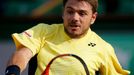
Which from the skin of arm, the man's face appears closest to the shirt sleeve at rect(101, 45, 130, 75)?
the man's face

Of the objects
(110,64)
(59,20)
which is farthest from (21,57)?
(59,20)

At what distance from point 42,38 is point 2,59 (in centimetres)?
210

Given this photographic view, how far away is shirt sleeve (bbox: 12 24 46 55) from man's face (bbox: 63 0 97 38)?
15cm

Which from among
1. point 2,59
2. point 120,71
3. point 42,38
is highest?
point 42,38

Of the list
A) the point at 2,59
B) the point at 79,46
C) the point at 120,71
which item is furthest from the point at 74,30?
the point at 2,59

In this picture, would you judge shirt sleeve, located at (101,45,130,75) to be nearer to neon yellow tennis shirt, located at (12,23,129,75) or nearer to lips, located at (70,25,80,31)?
neon yellow tennis shirt, located at (12,23,129,75)

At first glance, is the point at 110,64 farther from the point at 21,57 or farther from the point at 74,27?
the point at 21,57

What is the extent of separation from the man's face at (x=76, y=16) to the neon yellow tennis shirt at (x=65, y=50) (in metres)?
0.07

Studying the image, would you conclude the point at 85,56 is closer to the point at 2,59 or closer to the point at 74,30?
the point at 74,30

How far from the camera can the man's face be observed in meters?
3.35

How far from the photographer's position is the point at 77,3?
3355 mm

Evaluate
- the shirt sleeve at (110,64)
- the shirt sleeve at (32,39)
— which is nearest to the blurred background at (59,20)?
the shirt sleeve at (110,64)

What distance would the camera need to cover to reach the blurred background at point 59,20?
5500 millimetres

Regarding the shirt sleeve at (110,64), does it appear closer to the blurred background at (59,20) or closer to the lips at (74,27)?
the lips at (74,27)
